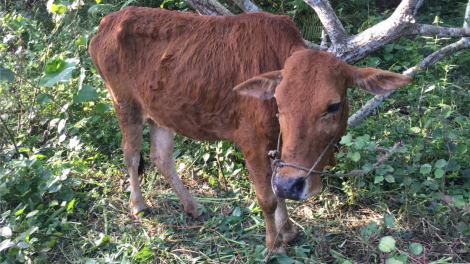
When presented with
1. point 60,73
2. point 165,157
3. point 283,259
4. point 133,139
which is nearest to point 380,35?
point 283,259

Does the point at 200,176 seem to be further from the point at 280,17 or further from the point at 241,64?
the point at 280,17

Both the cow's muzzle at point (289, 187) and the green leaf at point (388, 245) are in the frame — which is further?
the cow's muzzle at point (289, 187)

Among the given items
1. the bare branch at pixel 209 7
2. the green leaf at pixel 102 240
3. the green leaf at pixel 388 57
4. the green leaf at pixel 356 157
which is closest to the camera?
the green leaf at pixel 356 157

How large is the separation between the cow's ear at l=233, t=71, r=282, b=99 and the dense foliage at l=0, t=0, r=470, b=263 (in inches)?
26.4

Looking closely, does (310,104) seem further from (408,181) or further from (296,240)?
(296,240)

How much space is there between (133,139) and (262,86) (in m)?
2.15

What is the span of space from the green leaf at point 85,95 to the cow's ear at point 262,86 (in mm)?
2159

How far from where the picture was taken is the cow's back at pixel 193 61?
3221 millimetres

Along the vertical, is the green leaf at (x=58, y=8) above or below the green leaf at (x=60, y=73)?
above

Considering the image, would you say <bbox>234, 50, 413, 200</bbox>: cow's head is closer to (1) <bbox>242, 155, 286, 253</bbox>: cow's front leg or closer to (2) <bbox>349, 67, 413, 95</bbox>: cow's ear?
(2) <bbox>349, 67, 413, 95</bbox>: cow's ear

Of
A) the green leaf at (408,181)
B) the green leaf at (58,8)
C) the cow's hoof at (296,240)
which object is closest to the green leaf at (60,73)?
the green leaf at (58,8)

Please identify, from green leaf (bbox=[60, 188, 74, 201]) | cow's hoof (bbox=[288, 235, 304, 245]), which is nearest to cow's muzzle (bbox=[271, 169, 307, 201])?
cow's hoof (bbox=[288, 235, 304, 245])

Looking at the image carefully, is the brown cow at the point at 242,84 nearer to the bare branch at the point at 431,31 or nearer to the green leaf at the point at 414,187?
the green leaf at the point at 414,187

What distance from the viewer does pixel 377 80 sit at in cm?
266
